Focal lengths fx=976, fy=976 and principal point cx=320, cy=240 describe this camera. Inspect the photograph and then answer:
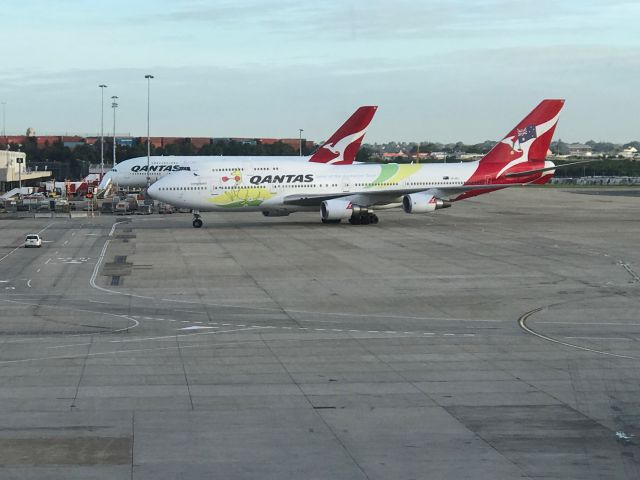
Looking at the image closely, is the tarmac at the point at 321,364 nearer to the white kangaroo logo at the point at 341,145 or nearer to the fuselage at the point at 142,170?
the white kangaroo logo at the point at 341,145

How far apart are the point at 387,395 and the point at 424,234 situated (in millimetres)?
43845

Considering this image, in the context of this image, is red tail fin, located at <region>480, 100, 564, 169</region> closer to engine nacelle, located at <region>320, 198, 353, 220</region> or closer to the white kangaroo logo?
engine nacelle, located at <region>320, 198, 353, 220</region>

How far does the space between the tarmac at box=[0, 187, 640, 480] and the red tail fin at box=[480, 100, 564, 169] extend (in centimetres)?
2135

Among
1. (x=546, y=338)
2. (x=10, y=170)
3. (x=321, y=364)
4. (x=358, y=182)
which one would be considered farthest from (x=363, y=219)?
(x=10, y=170)

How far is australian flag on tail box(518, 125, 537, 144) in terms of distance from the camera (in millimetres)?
75188

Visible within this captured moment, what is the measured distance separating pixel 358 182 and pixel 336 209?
11.3 feet

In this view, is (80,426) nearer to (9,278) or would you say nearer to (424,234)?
(9,278)

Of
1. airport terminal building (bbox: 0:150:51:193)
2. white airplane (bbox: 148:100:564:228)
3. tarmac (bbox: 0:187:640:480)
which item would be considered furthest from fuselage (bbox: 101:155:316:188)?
tarmac (bbox: 0:187:640:480)

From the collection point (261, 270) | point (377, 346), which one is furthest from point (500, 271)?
point (377, 346)

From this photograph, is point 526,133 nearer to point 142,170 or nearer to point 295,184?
point 295,184

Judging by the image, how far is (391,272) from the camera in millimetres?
45625

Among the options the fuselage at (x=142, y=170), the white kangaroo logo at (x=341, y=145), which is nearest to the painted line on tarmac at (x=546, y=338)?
the white kangaroo logo at (x=341, y=145)

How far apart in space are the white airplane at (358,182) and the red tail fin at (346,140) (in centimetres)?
1362

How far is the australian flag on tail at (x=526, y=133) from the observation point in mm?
75188
